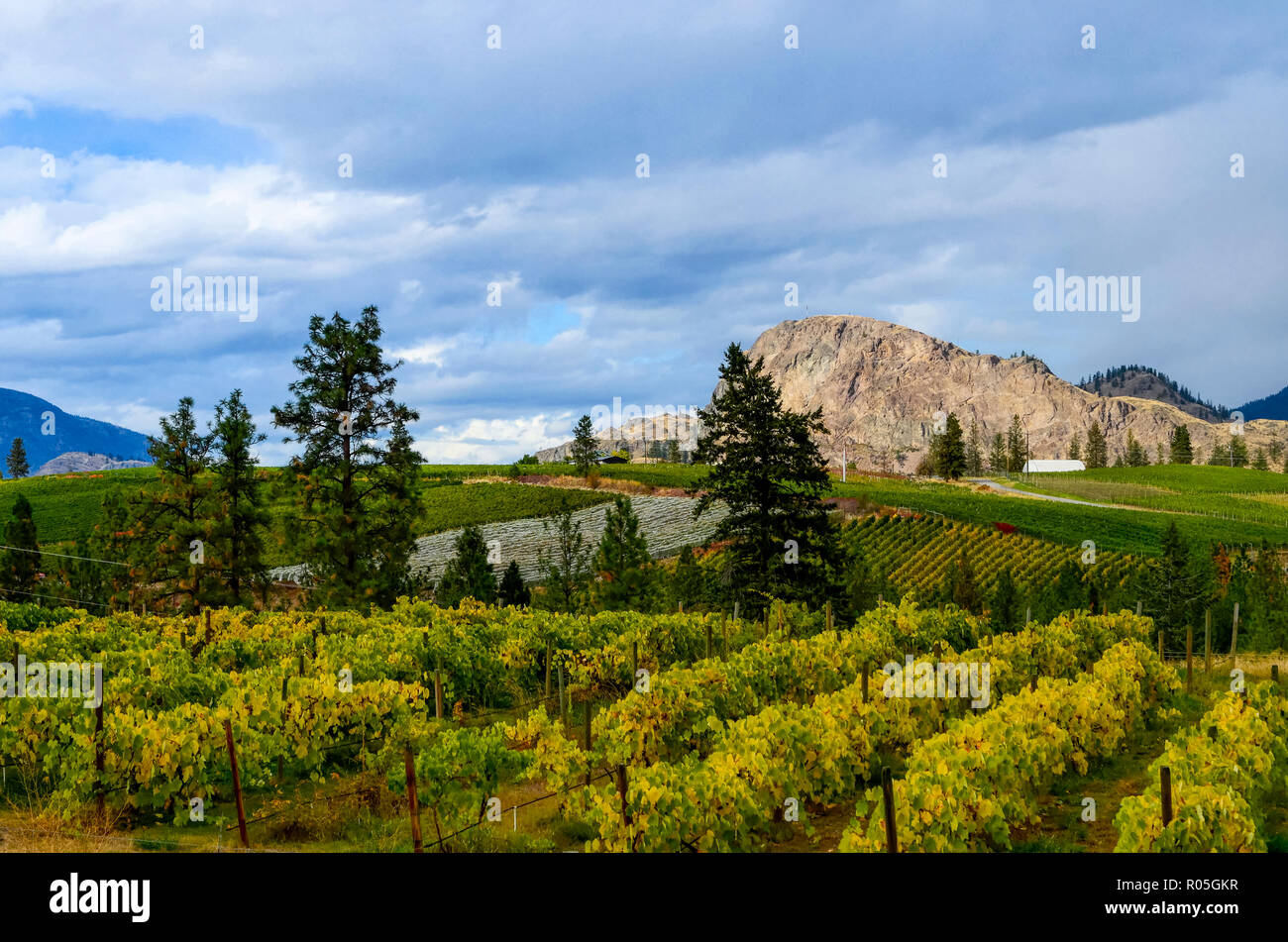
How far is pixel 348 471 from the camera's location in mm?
32719

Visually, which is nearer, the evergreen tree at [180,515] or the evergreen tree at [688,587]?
the evergreen tree at [180,515]

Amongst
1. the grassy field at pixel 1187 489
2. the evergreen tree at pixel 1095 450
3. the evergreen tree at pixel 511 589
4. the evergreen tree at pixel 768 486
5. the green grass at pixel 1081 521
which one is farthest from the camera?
the evergreen tree at pixel 1095 450

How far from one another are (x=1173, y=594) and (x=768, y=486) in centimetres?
2016

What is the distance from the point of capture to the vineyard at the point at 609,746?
29.3 ft

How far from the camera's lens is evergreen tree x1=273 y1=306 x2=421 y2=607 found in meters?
32.3

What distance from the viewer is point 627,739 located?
12.5 m

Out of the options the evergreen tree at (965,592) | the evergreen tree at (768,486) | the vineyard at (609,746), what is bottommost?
the evergreen tree at (965,592)

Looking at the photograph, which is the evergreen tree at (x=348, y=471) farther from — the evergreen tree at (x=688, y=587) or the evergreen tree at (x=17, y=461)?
the evergreen tree at (x=17, y=461)

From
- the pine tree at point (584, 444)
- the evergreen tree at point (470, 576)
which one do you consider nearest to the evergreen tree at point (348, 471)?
the evergreen tree at point (470, 576)

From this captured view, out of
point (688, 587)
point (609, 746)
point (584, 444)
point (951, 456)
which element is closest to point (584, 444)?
point (584, 444)

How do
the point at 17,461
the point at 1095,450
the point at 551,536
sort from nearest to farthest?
the point at 551,536
the point at 17,461
the point at 1095,450

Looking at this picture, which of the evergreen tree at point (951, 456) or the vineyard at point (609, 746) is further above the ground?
the evergreen tree at point (951, 456)

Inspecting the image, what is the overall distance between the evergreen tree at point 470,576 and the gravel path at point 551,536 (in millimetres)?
18067

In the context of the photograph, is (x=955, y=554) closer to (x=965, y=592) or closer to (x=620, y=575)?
→ (x=965, y=592)
